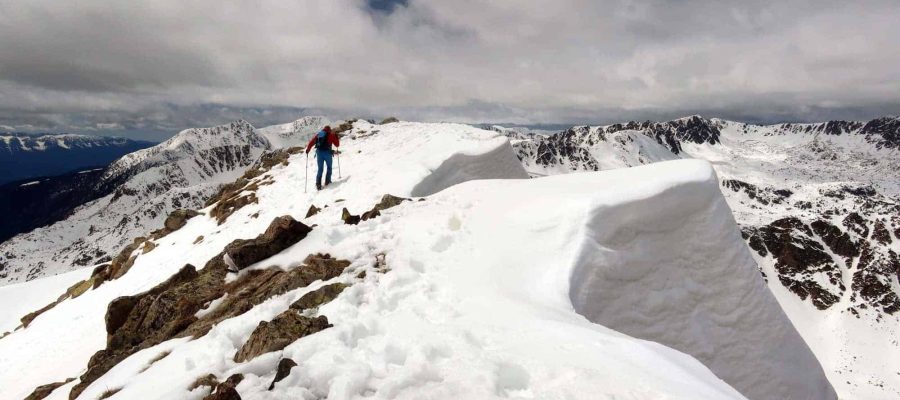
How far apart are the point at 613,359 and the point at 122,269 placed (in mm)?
30022

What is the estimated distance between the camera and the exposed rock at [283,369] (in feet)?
21.6

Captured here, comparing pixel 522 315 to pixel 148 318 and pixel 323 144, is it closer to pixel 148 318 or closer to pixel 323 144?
pixel 148 318

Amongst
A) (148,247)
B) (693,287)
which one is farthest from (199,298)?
(148,247)

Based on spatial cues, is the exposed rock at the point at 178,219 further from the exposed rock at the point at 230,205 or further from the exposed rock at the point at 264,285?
the exposed rock at the point at 264,285

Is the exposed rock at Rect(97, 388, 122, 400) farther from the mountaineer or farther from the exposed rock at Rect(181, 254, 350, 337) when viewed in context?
the mountaineer

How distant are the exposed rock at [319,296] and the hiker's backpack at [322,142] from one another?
17.7 meters

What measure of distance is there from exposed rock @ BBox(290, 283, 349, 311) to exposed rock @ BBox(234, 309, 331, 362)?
1097 millimetres

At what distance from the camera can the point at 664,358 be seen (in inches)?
280

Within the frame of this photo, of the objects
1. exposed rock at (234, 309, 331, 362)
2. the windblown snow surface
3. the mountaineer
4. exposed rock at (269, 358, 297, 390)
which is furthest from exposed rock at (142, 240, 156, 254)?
exposed rock at (269, 358, 297, 390)

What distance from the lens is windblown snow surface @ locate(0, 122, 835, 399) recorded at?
6.56 m

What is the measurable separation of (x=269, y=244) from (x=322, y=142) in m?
13.2

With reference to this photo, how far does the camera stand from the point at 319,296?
9961mm

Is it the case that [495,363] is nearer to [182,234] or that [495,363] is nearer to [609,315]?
[609,315]

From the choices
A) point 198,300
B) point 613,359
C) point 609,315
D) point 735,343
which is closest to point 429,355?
point 613,359
